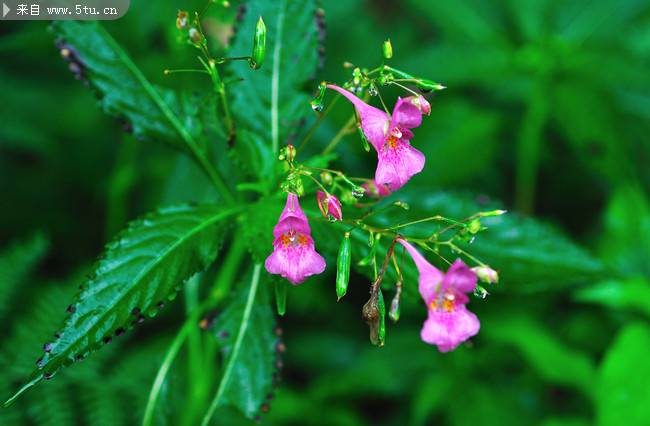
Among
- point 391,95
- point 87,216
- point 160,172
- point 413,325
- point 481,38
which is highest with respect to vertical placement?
point 481,38

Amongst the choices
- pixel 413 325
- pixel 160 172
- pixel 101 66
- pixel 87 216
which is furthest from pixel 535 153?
pixel 87 216

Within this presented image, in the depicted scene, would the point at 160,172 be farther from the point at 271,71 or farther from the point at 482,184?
the point at 482,184

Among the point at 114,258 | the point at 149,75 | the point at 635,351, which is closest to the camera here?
the point at 114,258

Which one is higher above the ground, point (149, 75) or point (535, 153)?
point (149, 75)

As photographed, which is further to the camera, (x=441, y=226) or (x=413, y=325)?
(x=413, y=325)

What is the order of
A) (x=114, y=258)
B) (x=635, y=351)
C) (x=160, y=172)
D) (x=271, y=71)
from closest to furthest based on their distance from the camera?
(x=114, y=258)
(x=271, y=71)
(x=635, y=351)
(x=160, y=172)

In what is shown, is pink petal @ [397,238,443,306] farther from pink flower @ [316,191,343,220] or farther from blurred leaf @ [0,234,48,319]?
blurred leaf @ [0,234,48,319]
